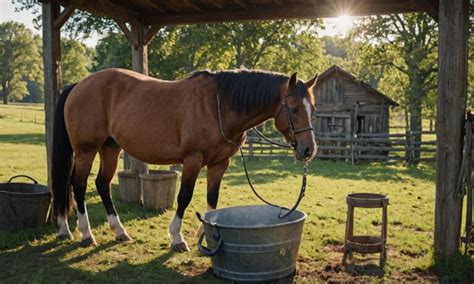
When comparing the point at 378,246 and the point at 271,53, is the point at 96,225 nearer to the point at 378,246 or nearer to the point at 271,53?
the point at 378,246

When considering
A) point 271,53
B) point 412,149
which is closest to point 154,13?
point 412,149

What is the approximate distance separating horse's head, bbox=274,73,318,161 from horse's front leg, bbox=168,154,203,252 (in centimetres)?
117

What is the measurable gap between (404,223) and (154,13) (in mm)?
5206

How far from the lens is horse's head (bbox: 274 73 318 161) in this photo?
13.5 ft

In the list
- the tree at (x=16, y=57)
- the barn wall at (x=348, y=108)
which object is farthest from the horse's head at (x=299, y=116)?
the tree at (x=16, y=57)

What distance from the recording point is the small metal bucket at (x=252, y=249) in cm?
369

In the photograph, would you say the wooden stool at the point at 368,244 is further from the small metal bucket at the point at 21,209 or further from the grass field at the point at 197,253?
the small metal bucket at the point at 21,209

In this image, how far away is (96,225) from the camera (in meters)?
5.88

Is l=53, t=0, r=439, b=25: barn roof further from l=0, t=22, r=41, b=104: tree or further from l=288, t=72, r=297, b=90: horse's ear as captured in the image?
l=0, t=22, r=41, b=104: tree

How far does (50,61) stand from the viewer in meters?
5.57

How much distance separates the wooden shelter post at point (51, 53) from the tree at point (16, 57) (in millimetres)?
47539

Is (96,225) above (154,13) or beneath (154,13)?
beneath

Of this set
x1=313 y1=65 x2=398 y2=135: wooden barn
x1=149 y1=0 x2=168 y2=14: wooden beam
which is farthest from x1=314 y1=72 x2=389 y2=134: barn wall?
x1=149 y1=0 x2=168 y2=14: wooden beam

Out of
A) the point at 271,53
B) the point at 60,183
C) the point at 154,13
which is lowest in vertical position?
the point at 60,183
